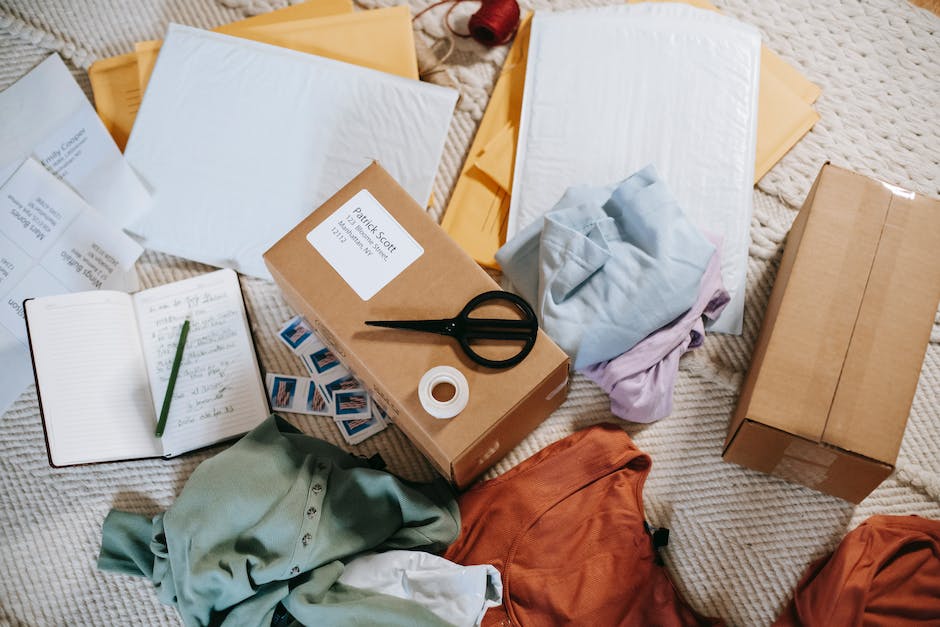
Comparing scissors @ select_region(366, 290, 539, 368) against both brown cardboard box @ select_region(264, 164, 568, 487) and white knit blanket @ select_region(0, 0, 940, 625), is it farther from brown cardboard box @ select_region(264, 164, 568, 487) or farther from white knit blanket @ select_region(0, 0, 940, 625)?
white knit blanket @ select_region(0, 0, 940, 625)

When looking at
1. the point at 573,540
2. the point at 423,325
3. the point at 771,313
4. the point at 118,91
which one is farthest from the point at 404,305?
the point at 118,91

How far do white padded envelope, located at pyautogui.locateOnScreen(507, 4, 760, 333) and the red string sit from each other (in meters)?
0.05

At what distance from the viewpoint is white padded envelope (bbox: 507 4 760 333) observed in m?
1.02

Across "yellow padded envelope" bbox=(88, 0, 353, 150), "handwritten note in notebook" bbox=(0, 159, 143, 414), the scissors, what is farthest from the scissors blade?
"yellow padded envelope" bbox=(88, 0, 353, 150)

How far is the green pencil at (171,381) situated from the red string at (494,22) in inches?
25.3

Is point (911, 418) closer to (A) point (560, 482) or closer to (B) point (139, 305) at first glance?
(A) point (560, 482)

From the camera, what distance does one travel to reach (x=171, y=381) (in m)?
0.97

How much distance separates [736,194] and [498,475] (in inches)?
21.5

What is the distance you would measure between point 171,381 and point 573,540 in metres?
0.60

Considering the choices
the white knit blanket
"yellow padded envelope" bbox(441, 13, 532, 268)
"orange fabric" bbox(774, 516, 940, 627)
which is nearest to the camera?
"orange fabric" bbox(774, 516, 940, 627)

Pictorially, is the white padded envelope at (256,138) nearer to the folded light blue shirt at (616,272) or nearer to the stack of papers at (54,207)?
the stack of papers at (54,207)

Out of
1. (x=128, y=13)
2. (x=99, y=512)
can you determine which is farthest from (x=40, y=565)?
(x=128, y=13)

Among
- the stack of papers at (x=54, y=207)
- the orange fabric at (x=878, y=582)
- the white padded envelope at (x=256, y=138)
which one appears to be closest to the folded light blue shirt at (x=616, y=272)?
the white padded envelope at (x=256, y=138)

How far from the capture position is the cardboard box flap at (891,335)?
78cm
